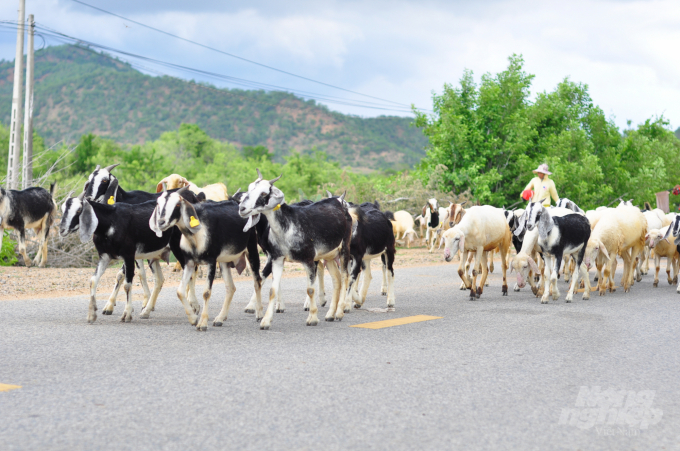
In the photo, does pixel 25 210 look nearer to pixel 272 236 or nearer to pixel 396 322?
pixel 272 236

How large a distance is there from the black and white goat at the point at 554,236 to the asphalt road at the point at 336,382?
2287 mm

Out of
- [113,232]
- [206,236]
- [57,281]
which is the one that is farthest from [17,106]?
[206,236]

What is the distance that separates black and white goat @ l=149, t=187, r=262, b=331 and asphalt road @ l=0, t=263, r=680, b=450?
0.55m

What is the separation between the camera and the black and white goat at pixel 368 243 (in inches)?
440

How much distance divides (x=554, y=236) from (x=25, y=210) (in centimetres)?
1134

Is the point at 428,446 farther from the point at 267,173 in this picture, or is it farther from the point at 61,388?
the point at 267,173

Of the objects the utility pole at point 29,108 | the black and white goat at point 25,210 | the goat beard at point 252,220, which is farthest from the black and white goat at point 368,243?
the utility pole at point 29,108

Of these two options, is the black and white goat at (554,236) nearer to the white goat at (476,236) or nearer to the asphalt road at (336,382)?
the white goat at (476,236)

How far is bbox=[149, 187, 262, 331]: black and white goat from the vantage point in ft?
28.9

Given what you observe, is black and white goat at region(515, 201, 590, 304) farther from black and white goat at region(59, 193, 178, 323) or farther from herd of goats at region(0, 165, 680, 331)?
black and white goat at region(59, 193, 178, 323)

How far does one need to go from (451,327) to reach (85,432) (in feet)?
19.1

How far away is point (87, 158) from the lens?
2901 inches

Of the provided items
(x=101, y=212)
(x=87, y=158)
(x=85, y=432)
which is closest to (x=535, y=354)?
(x=85, y=432)

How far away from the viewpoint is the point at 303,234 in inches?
372
